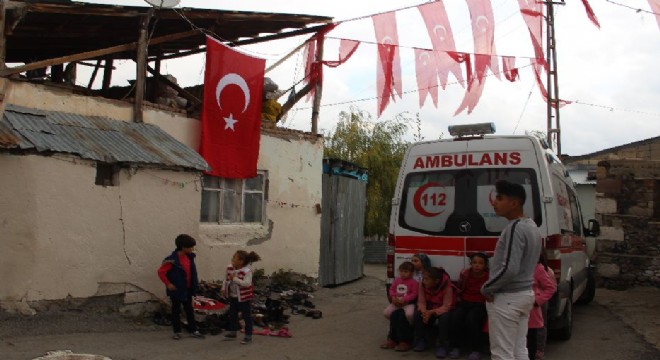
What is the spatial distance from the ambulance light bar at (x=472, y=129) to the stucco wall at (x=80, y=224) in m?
3.67

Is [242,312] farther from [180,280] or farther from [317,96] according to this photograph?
[317,96]

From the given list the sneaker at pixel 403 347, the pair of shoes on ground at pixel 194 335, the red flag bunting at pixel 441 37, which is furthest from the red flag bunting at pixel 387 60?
the pair of shoes on ground at pixel 194 335

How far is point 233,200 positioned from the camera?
9789mm

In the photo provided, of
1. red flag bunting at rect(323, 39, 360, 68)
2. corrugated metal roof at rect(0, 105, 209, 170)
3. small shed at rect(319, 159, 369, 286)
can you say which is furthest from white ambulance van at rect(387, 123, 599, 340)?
small shed at rect(319, 159, 369, 286)

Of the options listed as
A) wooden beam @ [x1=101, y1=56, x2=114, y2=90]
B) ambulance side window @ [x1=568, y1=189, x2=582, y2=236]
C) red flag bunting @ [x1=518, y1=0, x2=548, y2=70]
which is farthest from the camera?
red flag bunting @ [x1=518, y1=0, x2=548, y2=70]

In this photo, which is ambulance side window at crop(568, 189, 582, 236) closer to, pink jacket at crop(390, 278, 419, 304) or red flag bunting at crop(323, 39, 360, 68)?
pink jacket at crop(390, 278, 419, 304)

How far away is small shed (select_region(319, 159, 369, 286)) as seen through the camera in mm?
11828

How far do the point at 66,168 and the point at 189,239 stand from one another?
5.43ft

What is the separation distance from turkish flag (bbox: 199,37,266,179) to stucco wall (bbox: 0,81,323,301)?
382 mm

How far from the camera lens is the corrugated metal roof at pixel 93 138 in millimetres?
6504

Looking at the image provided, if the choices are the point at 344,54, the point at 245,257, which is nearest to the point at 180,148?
the point at 245,257

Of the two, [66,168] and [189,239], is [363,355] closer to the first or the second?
[189,239]

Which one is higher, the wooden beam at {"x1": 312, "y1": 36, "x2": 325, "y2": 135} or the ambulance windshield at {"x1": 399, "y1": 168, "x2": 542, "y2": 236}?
the wooden beam at {"x1": 312, "y1": 36, "x2": 325, "y2": 135}

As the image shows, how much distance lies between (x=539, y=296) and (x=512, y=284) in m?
1.42
